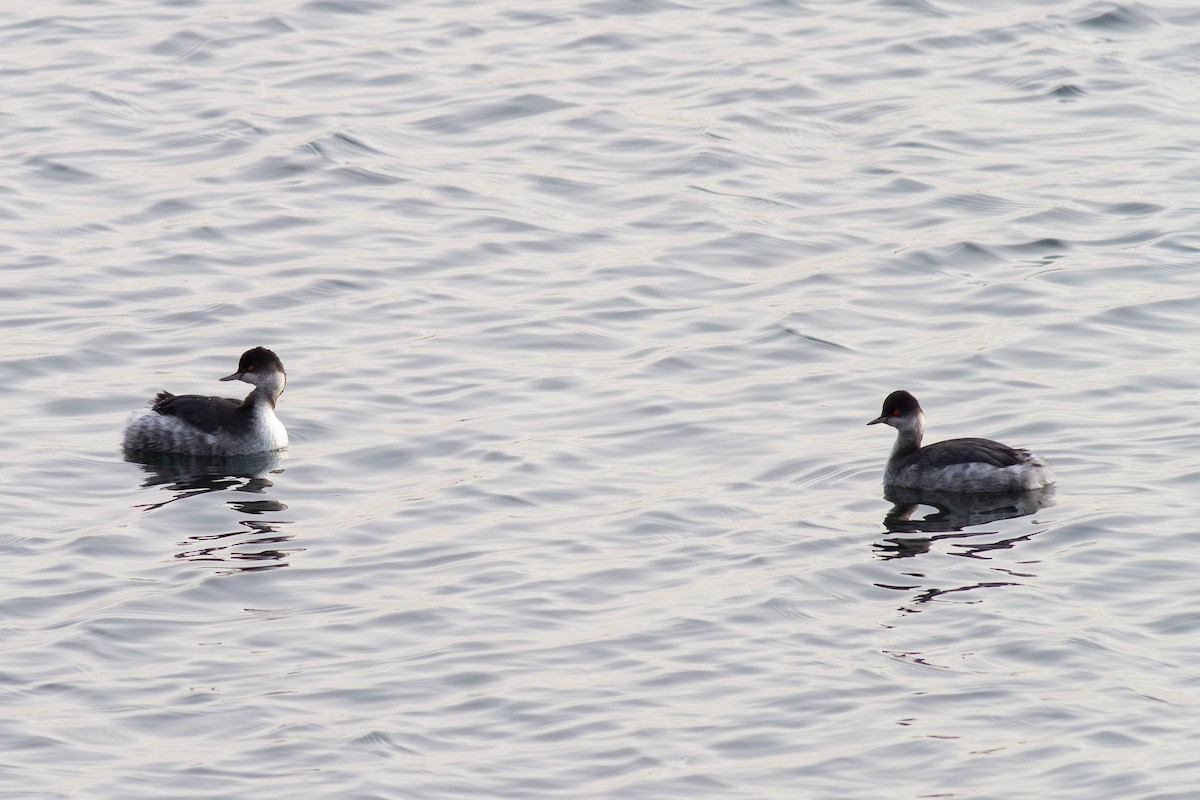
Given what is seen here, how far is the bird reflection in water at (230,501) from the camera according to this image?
13.9m

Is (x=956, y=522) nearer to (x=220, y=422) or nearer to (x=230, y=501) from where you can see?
(x=230, y=501)

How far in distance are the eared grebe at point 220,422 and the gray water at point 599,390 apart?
25 cm

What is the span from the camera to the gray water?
11.4 meters

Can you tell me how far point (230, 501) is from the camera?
15.4 metres

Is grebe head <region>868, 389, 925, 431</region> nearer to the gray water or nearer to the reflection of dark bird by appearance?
the gray water

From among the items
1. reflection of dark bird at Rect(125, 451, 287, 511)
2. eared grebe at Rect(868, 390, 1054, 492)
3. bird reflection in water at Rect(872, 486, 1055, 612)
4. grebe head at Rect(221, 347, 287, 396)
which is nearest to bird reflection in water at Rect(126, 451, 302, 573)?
reflection of dark bird at Rect(125, 451, 287, 511)

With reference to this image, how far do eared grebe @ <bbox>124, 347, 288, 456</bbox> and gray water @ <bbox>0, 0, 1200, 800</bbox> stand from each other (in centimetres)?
25

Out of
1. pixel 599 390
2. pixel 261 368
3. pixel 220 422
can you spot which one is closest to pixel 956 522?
pixel 599 390

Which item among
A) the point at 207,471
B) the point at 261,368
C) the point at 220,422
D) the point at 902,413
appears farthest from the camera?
the point at 261,368

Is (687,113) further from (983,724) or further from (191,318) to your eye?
(983,724)

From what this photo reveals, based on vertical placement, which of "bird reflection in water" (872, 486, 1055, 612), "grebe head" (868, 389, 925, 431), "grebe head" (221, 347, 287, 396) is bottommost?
"bird reflection in water" (872, 486, 1055, 612)

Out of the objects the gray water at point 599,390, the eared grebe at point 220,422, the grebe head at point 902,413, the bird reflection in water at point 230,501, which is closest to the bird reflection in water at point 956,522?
the gray water at point 599,390

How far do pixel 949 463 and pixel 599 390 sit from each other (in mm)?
3318

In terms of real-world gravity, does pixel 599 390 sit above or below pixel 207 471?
above
